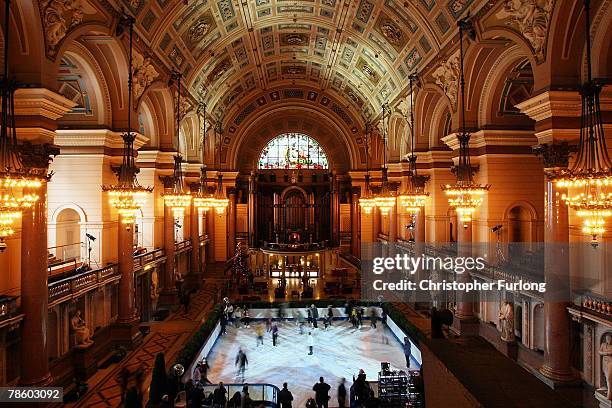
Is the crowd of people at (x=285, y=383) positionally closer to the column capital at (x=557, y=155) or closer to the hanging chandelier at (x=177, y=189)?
the hanging chandelier at (x=177, y=189)

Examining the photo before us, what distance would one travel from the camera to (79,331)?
1082 cm

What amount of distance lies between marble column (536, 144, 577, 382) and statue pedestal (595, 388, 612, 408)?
0.68m

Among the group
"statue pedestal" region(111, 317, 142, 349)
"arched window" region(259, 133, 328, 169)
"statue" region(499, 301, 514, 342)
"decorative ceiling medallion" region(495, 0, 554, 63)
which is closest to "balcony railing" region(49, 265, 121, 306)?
"statue pedestal" region(111, 317, 142, 349)

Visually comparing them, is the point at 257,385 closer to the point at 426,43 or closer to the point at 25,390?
the point at 25,390

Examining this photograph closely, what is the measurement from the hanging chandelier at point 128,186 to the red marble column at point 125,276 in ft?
2.76

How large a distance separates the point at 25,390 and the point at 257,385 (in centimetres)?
478

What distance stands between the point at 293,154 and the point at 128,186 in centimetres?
2177

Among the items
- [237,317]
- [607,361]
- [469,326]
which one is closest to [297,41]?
[237,317]

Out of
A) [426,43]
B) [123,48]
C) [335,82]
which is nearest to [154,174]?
[123,48]

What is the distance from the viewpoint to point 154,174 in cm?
1692

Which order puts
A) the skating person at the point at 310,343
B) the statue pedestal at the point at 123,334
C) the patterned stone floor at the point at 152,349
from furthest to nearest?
the skating person at the point at 310,343, the statue pedestal at the point at 123,334, the patterned stone floor at the point at 152,349

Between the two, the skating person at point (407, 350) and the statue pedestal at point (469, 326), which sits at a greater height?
the statue pedestal at point (469, 326)

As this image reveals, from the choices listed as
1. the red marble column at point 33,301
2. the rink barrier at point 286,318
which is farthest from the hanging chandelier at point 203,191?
the red marble column at point 33,301

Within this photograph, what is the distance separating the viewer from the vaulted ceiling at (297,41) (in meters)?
14.0
